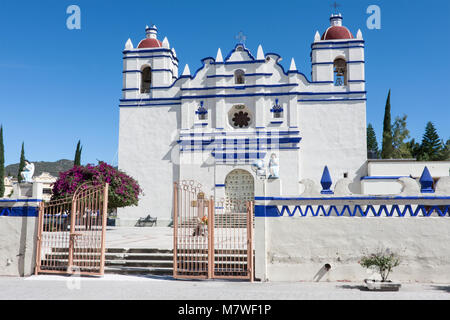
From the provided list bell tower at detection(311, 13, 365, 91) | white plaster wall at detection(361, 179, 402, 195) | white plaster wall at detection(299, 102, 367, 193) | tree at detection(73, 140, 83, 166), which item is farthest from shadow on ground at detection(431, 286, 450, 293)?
tree at detection(73, 140, 83, 166)

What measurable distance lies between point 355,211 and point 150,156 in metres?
16.7

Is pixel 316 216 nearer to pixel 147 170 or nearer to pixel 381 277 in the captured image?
pixel 381 277

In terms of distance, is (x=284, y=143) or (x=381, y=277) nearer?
(x=381, y=277)

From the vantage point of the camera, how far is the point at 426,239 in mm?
9062

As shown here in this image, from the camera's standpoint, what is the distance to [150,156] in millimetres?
24344

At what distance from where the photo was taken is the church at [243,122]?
23.1m

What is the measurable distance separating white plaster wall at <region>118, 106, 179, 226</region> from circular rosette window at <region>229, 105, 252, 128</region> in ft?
10.8

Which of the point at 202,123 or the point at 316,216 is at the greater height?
the point at 202,123

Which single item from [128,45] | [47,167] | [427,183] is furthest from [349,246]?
[47,167]

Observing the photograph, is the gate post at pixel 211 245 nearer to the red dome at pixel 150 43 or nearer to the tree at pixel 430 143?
the red dome at pixel 150 43

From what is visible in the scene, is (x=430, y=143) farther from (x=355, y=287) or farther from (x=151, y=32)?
(x=355, y=287)

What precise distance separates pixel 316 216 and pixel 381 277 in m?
1.86
